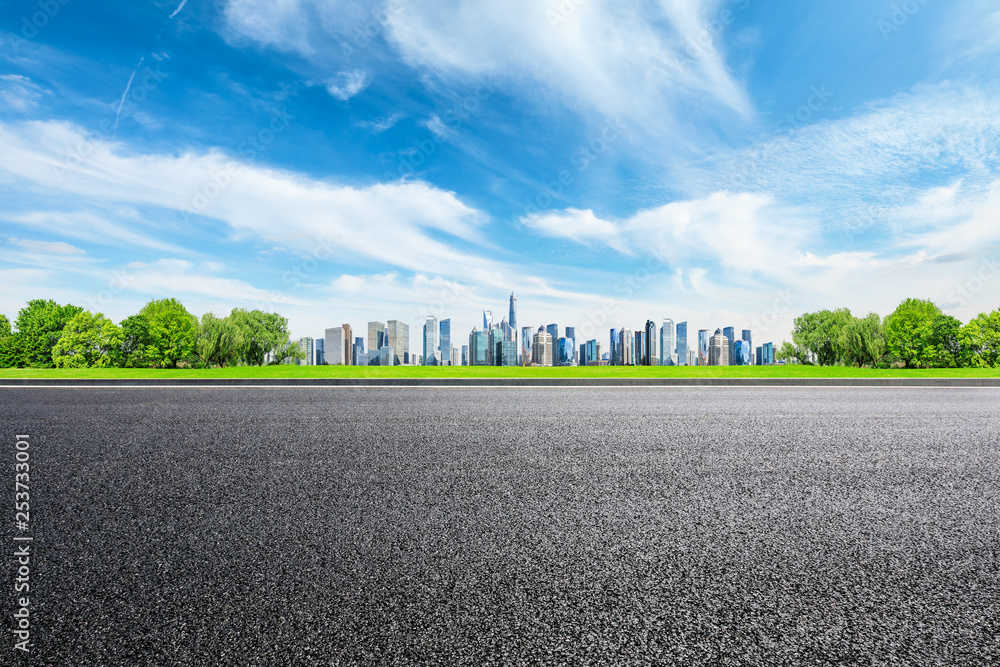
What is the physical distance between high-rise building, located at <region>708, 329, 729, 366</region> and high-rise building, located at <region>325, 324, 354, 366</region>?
3361cm

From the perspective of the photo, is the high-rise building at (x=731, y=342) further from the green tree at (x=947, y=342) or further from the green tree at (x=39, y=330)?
the green tree at (x=39, y=330)

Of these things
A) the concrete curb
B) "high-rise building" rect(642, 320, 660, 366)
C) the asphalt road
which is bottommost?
the asphalt road

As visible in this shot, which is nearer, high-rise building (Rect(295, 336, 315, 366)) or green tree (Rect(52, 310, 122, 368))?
green tree (Rect(52, 310, 122, 368))

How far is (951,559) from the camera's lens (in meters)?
2.76

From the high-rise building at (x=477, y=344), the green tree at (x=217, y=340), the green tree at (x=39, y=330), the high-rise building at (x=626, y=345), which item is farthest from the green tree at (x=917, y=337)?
the green tree at (x=39, y=330)

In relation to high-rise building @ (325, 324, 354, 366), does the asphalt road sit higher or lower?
lower

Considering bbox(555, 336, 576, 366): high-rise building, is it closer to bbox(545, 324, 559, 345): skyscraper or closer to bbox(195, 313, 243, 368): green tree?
bbox(545, 324, 559, 345): skyscraper

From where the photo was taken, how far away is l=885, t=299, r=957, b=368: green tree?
39938mm

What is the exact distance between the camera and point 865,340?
123 ft

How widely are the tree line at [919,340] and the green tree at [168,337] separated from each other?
5479 centimetres

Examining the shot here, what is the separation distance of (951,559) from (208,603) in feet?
12.4

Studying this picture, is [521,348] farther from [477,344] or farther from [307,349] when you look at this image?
[307,349]

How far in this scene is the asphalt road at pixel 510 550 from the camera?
2.00 m

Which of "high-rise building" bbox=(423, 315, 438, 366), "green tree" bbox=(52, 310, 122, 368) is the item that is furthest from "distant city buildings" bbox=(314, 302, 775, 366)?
"green tree" bbox=(52, 310, 122, 368)
